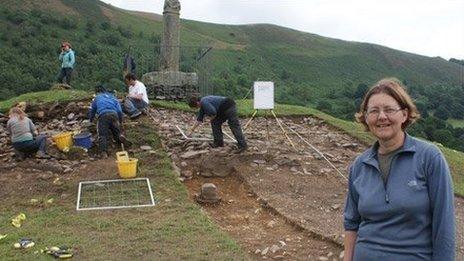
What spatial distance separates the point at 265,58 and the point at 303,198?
88.7m

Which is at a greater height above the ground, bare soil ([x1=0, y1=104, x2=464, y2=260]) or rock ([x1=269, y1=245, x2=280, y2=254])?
rock ([x1=269, y1=245, x2=280, y2=254])

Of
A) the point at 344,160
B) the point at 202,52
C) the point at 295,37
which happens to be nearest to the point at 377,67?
the point at 295,37

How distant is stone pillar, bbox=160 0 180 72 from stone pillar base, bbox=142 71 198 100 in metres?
0.50

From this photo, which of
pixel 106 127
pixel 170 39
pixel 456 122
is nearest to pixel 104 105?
pixel 106 127

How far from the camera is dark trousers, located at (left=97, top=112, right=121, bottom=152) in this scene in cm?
1105

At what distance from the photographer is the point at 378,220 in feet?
9.25

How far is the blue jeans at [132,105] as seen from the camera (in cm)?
1391

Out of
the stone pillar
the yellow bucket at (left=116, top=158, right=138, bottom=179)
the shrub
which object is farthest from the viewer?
the shrub

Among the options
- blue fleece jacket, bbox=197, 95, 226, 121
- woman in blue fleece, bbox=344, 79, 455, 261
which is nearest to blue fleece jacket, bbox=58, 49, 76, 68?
blue fleece jacket, bbox=197, 95, 226, 121

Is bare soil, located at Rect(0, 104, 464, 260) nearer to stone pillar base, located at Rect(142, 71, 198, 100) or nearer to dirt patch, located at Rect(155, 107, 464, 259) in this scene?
dirt patch, located at Rect(155, 107, 464, 259)

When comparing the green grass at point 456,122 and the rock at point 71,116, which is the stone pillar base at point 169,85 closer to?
the rock at point 71,116

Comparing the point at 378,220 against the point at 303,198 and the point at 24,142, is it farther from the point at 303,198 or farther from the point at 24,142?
the point at 24,142

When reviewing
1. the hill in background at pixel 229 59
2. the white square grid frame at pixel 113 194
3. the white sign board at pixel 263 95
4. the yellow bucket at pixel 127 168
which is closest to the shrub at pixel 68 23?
the hill in background at pixel 229 59

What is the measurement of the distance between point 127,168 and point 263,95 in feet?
15.3
